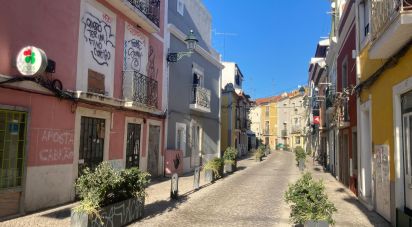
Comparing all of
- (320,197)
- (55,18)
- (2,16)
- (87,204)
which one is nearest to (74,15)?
(55,18)

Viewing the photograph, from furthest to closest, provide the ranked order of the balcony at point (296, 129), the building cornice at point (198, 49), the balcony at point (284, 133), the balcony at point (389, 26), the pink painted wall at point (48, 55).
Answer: the balcony at point (284, 133) → the balcony at point (296, 129) → the building cornice at point (198, 49) → the pink painted wall at point (48, 55) → the balcony at point (389, 26)

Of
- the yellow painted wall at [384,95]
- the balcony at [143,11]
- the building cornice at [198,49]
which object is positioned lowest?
the yellow painted wall at [384,95]

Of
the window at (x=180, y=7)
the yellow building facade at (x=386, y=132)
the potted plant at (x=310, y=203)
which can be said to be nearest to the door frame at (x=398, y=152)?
the yellow building facade at (x=386, y=132)

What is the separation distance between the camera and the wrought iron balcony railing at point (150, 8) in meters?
14.3

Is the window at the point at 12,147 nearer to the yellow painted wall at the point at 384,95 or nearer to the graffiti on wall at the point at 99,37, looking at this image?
the graffiti on wall at the point at 99,37

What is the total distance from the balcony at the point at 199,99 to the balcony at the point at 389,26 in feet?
44.1

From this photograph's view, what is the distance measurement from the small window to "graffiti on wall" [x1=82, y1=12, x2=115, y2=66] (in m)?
0.42

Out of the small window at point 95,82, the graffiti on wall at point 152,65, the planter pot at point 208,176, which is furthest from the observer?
the planter pot at point 208,176

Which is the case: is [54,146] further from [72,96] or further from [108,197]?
[108,197]

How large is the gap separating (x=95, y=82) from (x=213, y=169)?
22.4 ft

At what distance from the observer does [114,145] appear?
13.2m

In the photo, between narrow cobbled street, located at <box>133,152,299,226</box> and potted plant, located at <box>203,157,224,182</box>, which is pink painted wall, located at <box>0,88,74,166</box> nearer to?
narrow cobbled street, located at <box>133,152,299,226</box>

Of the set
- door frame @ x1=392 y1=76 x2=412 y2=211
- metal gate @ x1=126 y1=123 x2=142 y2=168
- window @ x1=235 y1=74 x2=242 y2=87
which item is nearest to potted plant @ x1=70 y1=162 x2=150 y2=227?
door frame @ x1=392 y1=76 x2=412 y2=211

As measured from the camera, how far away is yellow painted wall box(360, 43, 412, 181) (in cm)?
768
